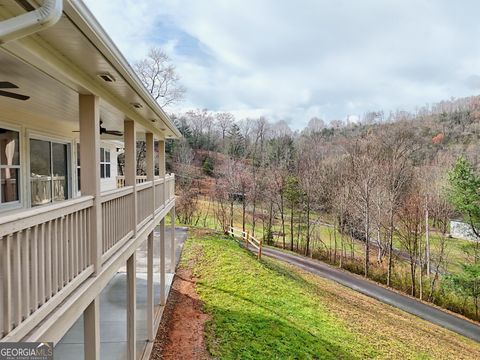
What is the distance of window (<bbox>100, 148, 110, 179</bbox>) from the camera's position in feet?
39.1

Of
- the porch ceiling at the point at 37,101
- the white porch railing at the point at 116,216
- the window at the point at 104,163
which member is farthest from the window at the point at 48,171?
the window at the point at 104,163

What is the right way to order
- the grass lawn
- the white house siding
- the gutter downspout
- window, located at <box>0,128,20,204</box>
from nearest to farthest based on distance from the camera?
1. the gutter downspout
2. window, located at <box>0,128,20,204</box>
3. the grass lawn
4. the white house siding

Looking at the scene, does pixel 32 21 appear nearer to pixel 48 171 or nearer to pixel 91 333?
pixel 91 333

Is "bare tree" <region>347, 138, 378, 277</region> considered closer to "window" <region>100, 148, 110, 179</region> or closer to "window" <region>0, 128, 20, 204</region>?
"window" <region>100, 148, 110, 179</region>

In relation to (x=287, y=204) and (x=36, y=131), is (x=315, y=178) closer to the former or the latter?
(x=287, y=204)

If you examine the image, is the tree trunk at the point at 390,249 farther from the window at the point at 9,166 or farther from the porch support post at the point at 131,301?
the window at the point at 9,166

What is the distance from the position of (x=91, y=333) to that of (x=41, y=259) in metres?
1.42

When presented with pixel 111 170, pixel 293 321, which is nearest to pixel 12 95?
pixel 111 170

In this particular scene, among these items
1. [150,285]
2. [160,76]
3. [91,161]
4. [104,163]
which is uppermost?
[160,76]

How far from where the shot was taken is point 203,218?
33.1 m

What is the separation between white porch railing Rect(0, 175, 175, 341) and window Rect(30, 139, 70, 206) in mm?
3665

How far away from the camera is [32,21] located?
6.10 ft

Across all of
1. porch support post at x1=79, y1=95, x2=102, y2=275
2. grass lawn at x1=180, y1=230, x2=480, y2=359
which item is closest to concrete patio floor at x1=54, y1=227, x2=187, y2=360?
grass lawn at x1=180, y1=230, x2=480, y2=359

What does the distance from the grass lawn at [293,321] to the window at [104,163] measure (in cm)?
558
